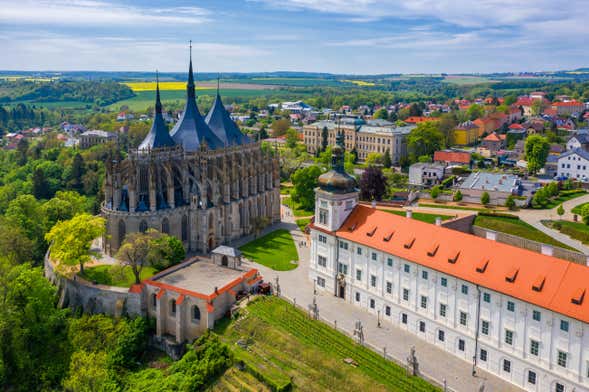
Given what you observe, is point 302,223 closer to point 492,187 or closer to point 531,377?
point 492,187

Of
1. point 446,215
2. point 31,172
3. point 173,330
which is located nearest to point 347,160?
point 446,215

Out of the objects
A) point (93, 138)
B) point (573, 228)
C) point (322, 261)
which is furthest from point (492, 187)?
point (93, 138)

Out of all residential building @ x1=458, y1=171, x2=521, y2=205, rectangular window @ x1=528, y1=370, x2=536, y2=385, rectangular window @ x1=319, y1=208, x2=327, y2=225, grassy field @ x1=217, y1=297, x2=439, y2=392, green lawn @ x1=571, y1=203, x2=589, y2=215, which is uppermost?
rectangular window @ x1=319, y1=208, x2=327, y2=225

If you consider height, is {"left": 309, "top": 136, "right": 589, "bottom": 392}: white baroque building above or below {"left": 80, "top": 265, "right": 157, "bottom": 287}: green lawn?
above

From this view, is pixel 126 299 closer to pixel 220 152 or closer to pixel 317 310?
pixel 317 310

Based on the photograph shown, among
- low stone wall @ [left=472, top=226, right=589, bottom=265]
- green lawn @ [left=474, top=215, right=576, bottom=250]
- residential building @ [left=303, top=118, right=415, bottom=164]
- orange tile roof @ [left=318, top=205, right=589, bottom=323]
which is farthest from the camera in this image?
residential building @ [left=303, top=118, right=415, bottom=164]

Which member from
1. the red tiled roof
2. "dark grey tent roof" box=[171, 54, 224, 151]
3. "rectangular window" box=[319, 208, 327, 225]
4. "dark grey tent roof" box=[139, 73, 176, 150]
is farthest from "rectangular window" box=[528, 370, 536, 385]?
the red tiled roof

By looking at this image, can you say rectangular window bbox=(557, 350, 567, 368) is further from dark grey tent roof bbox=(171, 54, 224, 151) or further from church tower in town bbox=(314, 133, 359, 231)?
dark grey tent roof bbox=(171, 54, 224, 151)
